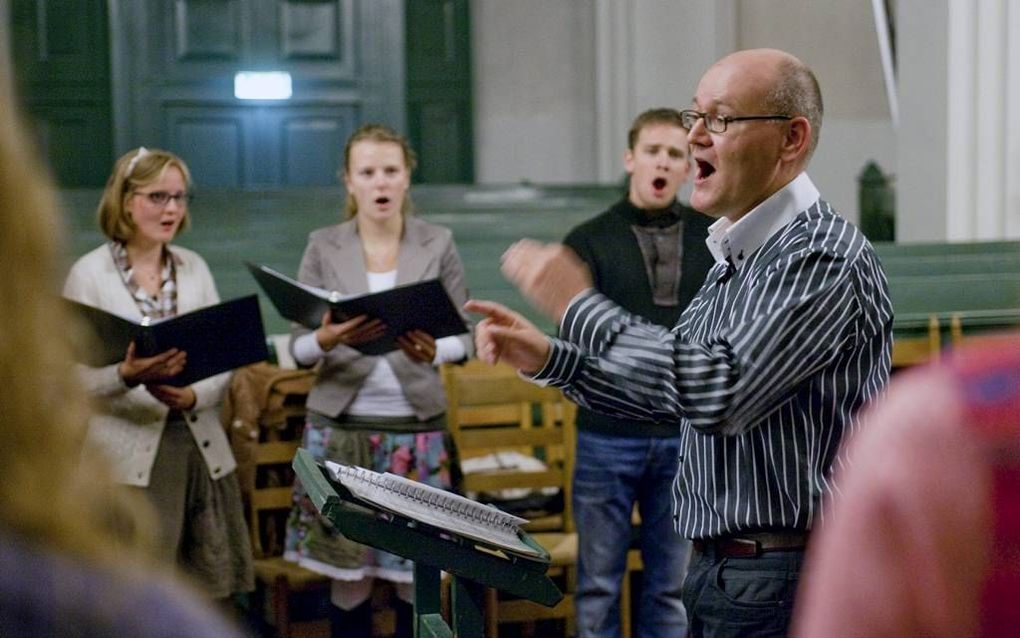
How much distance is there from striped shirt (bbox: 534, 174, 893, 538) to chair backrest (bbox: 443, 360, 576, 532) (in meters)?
2.18

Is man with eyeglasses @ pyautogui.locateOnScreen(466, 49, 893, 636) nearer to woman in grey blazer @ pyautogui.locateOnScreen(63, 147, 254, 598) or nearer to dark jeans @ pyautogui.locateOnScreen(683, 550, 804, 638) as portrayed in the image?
dark jeans @ pyautogui.locateOnScreen(683, 550, 804, 638)

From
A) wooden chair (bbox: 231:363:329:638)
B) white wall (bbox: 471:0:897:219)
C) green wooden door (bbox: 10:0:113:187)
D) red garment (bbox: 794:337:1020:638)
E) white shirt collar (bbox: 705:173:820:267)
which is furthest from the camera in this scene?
green wooden door (bbox: 10:0:113:187)

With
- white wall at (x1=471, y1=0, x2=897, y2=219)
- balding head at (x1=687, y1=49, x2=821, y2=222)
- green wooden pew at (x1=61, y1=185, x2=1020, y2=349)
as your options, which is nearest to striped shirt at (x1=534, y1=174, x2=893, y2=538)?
balding head at (x1=687, y1=49, x2=821, y2=222)

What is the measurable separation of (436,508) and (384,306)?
1.36 m

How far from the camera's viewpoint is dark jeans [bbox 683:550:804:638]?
7.17 feet

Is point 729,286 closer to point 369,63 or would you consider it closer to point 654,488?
point 654,488

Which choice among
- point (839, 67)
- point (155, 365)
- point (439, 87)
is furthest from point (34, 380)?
point (439, 87)

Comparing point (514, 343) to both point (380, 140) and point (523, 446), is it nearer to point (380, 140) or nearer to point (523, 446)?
point (380, 140)

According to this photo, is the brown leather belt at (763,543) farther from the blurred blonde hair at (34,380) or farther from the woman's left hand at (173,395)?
the woman's left hand at (173,395)

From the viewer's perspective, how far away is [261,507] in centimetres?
443

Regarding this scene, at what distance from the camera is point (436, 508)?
2.28 meters

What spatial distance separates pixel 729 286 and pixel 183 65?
791 centimetres

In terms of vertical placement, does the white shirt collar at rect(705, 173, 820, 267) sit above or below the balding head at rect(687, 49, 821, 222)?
below

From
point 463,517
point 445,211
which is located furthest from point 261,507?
point 445,211
